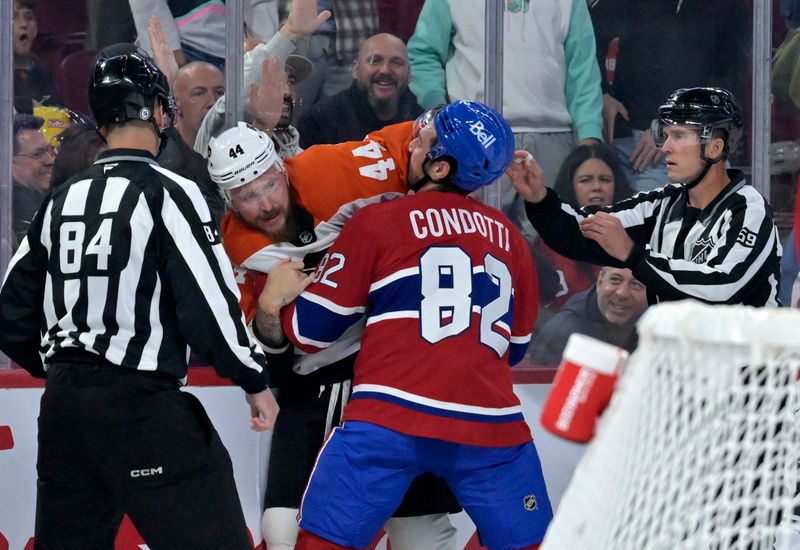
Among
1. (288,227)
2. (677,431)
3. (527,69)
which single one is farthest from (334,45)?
(677,431)

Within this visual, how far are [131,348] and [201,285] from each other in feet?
0.60

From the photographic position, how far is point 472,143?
8.90 ft

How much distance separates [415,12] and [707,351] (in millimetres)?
2237

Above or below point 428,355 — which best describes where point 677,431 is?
above

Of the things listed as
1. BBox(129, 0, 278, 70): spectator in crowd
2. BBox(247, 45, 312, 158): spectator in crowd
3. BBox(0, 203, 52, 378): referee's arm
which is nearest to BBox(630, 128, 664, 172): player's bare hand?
BBox(247, 45, 312, 158): spectator in crowd

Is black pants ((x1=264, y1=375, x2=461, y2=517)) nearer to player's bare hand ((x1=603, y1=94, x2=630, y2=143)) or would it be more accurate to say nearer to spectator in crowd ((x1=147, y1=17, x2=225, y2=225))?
spectator in crowd ((x1=147, y1=17, x2=225, y2=225))

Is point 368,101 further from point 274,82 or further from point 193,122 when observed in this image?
point 193,122

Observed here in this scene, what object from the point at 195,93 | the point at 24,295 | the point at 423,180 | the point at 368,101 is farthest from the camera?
the point at 368,101

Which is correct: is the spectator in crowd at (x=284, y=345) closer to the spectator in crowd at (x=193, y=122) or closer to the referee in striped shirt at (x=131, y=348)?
the referee in striped shirt at (x=131, y=348)

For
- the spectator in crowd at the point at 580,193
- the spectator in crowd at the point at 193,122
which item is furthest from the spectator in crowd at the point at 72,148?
the spectator in crowd at the point at 580,193

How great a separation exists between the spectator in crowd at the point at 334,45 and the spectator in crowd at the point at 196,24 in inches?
5.2

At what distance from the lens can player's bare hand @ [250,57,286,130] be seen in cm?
345

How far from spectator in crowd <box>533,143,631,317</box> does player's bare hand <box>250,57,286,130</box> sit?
855 millimetres

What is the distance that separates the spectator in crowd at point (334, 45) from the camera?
137 inches
